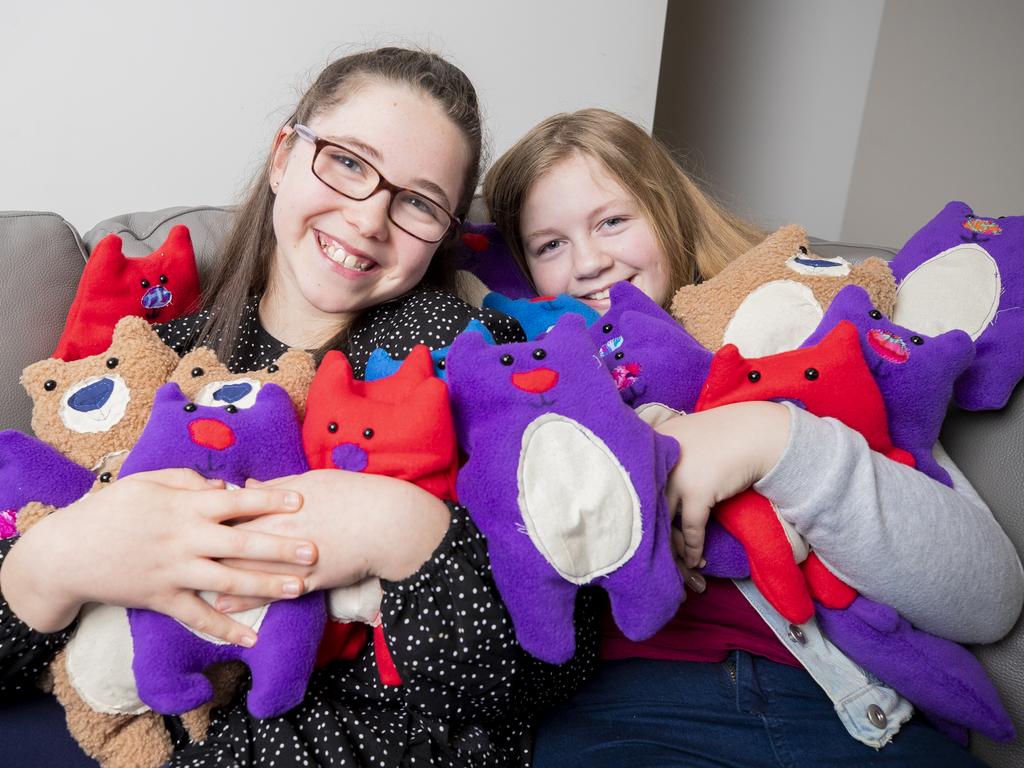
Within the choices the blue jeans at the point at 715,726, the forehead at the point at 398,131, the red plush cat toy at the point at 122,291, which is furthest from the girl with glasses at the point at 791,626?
the red plush cat toy at the point at 122,291

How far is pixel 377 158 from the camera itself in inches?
38.9

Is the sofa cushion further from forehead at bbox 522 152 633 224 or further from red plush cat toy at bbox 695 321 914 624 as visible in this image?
red plush cat toy at bbox 695 321 914 624

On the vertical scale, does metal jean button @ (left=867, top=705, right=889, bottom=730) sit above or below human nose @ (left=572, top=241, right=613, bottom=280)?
below

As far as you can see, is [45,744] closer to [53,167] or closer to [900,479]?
[900,479]

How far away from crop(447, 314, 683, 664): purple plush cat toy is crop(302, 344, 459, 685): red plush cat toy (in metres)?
0.04

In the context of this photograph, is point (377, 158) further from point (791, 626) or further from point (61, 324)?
point (791, 626)

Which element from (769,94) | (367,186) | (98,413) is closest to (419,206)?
(367,186)

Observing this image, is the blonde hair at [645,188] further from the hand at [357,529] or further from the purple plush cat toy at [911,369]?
the hand at [357,529]

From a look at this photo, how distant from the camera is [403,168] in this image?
1.00m

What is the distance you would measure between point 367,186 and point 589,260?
1.14ft

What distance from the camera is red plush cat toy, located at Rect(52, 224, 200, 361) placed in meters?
0.99

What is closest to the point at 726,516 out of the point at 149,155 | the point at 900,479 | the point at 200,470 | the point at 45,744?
the point at 900,479

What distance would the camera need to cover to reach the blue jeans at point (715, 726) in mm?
793

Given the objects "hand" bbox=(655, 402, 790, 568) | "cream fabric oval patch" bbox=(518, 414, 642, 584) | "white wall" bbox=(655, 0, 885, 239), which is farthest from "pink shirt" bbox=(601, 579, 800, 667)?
"white wall" bbox=(655, 0, 885, 239)
